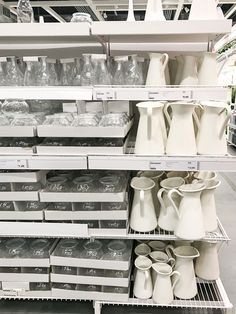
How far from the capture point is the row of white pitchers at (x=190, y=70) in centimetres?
151

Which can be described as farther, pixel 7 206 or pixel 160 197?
pixel 7 206

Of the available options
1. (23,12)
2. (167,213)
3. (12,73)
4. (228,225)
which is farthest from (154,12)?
(228,225)

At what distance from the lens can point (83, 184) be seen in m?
1.67

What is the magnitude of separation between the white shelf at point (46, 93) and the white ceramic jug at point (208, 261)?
1085 mm

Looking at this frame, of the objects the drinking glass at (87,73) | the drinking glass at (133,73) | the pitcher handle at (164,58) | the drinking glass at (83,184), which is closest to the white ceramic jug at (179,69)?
the pitcher handle at (164,58)

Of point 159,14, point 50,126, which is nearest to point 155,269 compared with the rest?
point 50,126

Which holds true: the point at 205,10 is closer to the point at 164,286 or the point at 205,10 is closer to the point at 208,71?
the point at 208,71

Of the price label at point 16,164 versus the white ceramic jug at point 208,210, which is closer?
the price label at point 16,164

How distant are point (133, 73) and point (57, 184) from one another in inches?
28.8

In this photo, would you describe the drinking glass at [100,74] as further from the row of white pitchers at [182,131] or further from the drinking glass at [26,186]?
the drinking glass at [26,186]

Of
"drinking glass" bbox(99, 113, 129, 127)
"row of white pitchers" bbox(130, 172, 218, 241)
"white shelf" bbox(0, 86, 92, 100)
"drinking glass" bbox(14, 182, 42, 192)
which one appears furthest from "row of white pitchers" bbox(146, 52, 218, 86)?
"drinking glass" bbox(14, 182, 42, 192)

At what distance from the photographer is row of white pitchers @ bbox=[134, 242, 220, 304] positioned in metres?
1.62

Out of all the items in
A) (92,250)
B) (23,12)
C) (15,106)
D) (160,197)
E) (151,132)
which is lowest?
(92,250)

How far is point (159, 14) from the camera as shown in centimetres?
146
